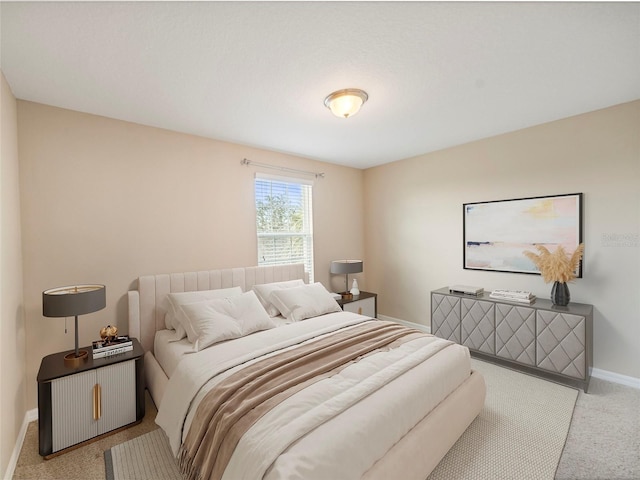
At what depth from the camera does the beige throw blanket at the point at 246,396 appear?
142cm

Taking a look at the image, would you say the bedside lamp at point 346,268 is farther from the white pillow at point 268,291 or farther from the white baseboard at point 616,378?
the white baseboard at point 616,378

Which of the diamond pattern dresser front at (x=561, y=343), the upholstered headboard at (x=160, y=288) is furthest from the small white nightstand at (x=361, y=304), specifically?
the diamond pattern dresser front at (x=561, y=343)

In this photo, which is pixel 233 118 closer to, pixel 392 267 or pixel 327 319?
pixel 327 319

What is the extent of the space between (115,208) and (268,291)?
167 centimetres

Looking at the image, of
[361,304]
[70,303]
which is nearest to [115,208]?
[70,303]

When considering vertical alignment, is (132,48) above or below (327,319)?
above

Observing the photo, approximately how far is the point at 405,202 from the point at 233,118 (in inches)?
108

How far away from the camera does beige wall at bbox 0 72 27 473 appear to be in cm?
176

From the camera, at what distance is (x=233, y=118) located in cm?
276

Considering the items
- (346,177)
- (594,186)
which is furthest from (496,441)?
(346,177)

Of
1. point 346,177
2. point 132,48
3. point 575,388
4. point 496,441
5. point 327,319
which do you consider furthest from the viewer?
point 346,177

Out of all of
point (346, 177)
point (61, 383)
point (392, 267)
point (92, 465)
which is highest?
point (346, 177)

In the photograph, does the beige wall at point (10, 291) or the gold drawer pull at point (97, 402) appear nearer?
the beige wall at point (10, 291)

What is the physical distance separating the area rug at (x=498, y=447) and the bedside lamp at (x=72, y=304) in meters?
0.71
